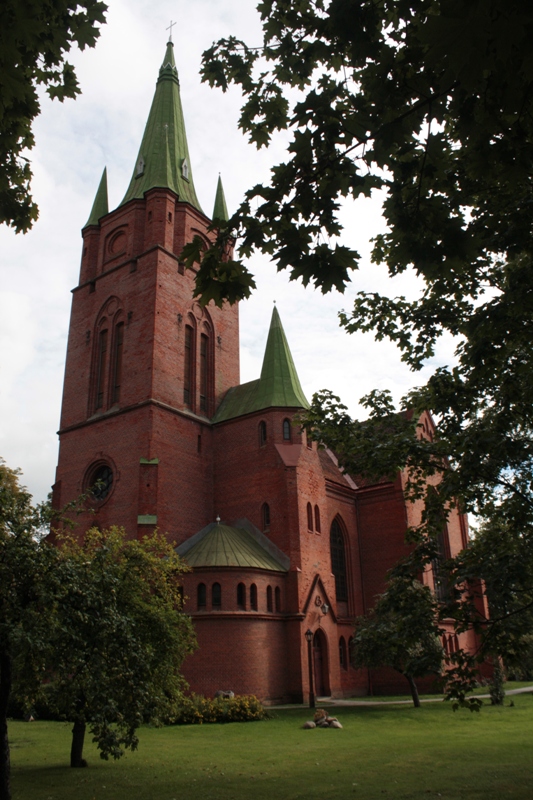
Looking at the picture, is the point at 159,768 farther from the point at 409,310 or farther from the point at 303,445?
the point at 303,445

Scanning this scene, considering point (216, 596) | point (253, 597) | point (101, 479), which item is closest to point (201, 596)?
point (216, 596)

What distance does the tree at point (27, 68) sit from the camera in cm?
525

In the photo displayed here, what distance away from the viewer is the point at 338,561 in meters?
33.3

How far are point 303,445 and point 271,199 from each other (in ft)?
82.9

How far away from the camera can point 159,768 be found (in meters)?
13.2

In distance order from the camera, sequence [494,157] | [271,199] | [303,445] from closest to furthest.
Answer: [494,157] → [271,199] → [303,445]

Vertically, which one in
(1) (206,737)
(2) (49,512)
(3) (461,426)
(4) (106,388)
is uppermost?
(4) (106,388)

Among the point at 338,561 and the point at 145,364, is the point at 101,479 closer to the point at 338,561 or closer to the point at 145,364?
the point at 145,364

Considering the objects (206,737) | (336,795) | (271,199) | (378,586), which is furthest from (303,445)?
(271,199)

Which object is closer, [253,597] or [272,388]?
[253,597]

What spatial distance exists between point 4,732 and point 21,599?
87.5 inches

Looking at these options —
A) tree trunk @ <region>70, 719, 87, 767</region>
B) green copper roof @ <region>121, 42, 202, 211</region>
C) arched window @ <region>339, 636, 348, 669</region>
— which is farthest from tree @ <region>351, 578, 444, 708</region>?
green copper roof @ <region>121, 42, 202, 211</region>

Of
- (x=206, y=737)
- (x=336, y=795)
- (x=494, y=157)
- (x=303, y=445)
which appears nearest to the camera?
(x=494, y=157)

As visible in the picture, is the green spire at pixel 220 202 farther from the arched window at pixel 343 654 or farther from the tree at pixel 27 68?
the tree at pixel 27 68
